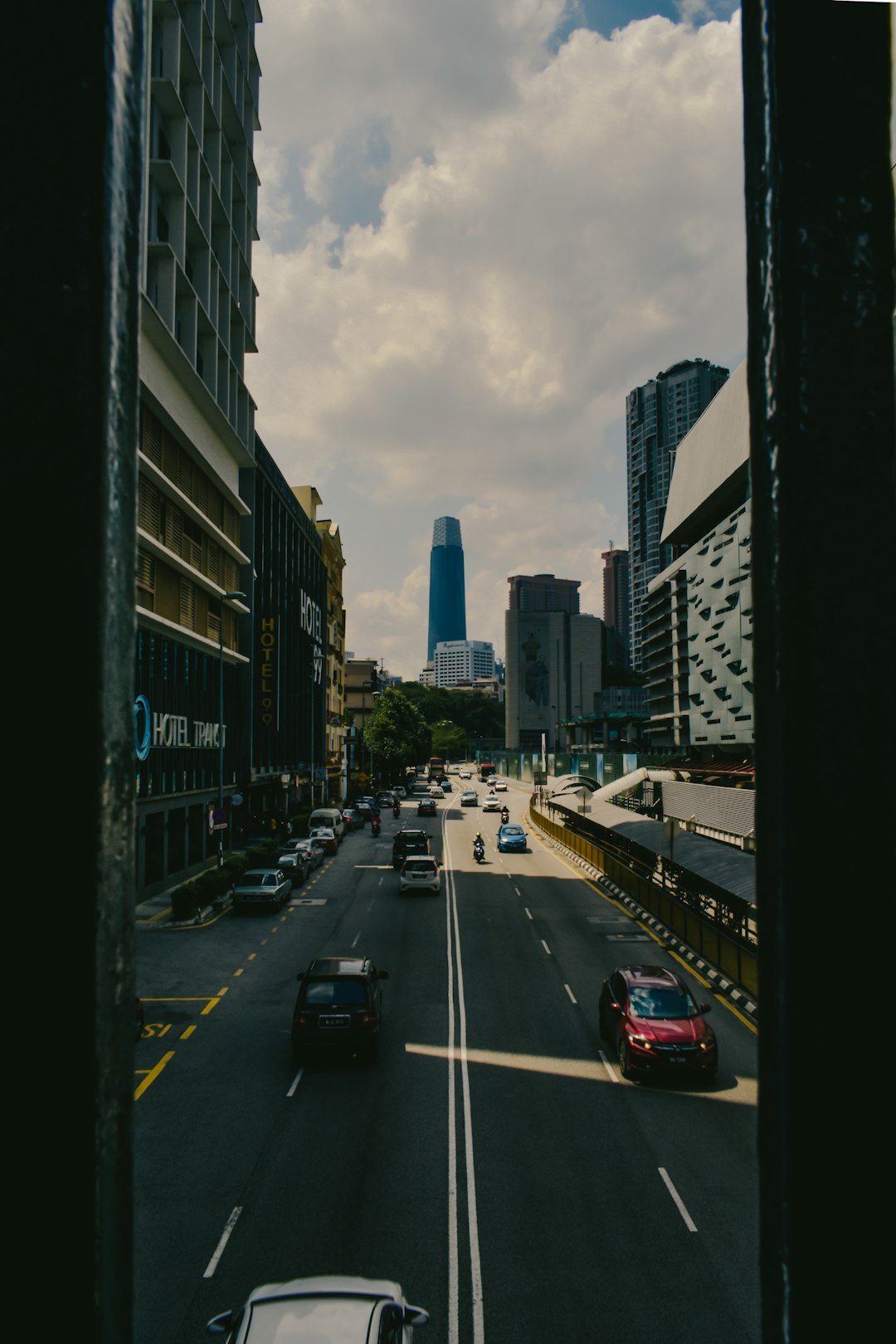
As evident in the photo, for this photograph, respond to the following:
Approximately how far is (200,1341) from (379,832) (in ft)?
175

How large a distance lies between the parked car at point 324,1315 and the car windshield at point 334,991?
8.47m

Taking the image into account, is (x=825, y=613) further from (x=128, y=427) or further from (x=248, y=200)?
(x=248, y=200)

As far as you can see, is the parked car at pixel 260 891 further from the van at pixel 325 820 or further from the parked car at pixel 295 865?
the van at pixel 325 820

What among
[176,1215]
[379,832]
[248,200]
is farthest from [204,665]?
[176,1215]

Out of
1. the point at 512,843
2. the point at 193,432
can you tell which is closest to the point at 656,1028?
the point at 193,432

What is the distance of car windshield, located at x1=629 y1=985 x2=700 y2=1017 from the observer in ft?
49.2

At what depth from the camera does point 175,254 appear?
33781 mm

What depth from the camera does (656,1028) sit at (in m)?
14.6

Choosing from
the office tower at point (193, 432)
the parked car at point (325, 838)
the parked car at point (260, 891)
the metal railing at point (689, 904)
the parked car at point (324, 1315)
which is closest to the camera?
the parked car at point (324, 1315)

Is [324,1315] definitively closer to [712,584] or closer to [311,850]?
[311,850]

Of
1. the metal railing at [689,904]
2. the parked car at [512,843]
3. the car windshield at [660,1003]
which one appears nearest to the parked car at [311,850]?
the parked car at [512,843]

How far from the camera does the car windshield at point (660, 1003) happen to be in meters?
15.0

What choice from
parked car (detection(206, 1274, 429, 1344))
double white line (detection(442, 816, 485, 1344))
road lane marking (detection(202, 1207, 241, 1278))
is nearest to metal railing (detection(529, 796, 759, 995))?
double white line (detection(442, 816, 485, 1344))

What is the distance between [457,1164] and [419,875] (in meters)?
23.2
